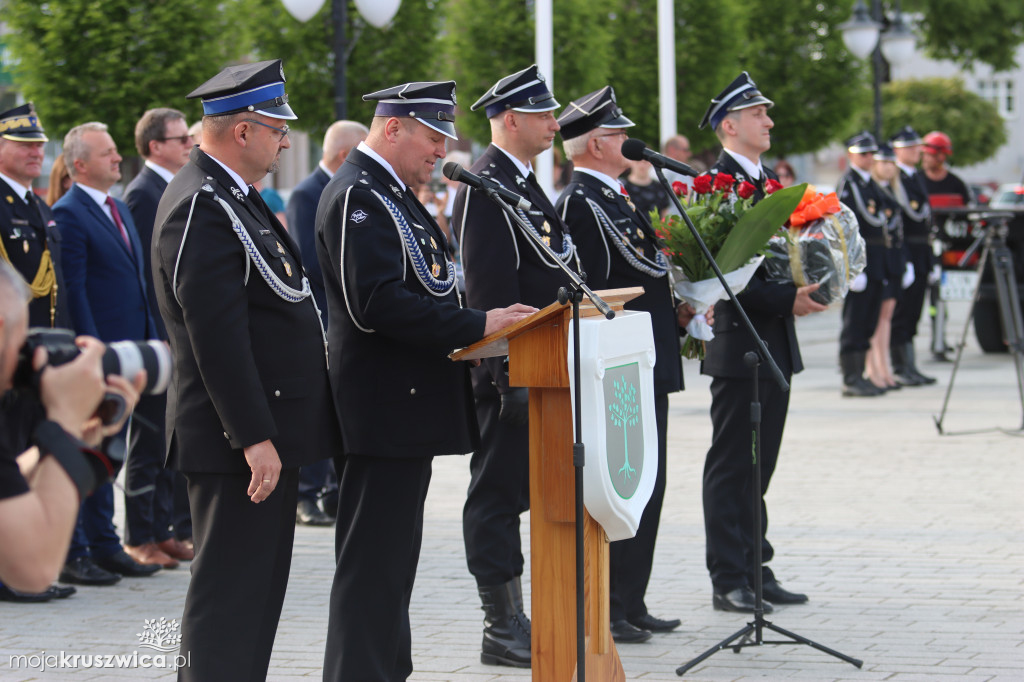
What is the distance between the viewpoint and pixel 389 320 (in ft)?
13.8

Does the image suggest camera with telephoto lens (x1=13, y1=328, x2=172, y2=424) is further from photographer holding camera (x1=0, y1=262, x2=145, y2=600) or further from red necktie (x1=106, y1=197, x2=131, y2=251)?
red necktie (x1=106, y1=197, x2=131, y2=251)

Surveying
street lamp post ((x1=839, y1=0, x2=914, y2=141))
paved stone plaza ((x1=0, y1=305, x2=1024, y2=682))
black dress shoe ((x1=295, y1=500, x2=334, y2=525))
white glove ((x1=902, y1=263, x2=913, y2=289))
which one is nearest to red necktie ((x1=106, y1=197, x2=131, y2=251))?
paved stone plaza ((x1=0, y1=305, x2=1024, y2=682))

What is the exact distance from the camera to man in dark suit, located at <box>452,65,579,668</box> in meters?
5.24

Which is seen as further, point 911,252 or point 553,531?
point 911,252

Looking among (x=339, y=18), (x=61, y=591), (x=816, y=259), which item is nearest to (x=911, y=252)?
(x=339, y=18)

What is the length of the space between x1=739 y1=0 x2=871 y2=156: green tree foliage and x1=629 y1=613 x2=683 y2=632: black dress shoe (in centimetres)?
1995

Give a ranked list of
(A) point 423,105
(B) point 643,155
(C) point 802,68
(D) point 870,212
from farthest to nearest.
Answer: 1. (C) point 802,68
2. (D) point 870,212
3. (B) point 643,155
4. (A) point 423,105

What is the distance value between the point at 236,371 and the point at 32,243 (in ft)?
9.70

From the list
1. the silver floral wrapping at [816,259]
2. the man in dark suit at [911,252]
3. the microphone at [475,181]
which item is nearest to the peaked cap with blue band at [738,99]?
the silver floral wrapping at [816,259]

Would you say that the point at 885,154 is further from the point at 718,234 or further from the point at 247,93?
the point at 247,93

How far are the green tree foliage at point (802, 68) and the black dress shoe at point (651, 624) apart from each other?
19953 mm

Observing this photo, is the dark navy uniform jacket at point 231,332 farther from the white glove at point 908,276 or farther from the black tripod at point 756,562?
the white glove at point 908,276

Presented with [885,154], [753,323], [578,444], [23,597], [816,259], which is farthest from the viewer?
[885,154]

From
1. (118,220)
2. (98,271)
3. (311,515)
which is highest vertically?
(118,220)
